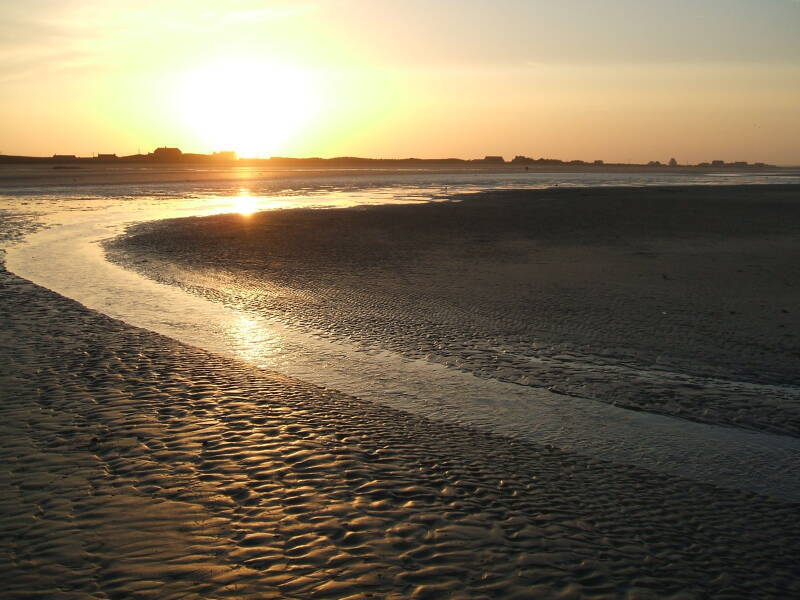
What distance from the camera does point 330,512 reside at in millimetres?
5574

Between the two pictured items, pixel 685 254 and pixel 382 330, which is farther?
pixel 685 254

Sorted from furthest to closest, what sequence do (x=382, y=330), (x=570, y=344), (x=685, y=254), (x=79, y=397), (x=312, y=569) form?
(x=685, y=254), (x=382, y=330), (x=570, y=344), (x=79, y=397), (x=312, y=569)

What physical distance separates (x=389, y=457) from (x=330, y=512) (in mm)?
1223

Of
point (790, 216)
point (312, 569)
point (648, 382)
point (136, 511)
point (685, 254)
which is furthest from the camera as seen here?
point (790, 216)

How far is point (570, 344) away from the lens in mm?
10797

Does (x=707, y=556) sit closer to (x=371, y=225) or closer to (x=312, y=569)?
(x=312, y=569)

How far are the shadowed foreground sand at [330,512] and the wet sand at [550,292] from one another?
2543 mm

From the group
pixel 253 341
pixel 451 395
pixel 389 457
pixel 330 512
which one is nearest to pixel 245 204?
pixel 253 341

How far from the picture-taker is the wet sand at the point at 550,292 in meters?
9.39

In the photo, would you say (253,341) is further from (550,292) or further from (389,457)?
(550,292)

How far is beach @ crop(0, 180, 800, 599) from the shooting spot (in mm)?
4738

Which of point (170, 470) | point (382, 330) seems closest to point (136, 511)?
point (170, 470)

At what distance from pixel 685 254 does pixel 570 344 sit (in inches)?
413

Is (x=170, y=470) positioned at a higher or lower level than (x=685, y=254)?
lower
